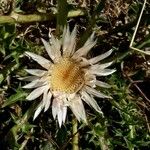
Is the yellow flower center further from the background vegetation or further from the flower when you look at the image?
the background vegetation

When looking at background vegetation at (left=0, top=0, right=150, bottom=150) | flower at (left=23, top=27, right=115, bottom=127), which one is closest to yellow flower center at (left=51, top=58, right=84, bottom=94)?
flower at (left=23, top=27, right=115, bottom=127)

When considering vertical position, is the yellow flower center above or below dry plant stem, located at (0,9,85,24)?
below

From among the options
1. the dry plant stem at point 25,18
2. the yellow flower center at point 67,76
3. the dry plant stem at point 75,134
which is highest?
the dry plant stem at point 25,18

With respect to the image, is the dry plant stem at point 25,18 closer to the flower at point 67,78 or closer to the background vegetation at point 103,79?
the background vegetation at point 103,79

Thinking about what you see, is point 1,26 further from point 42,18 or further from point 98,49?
point 98,49

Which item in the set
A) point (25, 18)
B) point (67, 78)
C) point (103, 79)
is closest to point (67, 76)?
point (67, 78)

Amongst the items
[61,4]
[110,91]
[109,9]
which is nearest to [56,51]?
[61,4]

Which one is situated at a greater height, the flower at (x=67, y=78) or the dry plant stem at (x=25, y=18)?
the dry plant stem at (x=25, y=18)

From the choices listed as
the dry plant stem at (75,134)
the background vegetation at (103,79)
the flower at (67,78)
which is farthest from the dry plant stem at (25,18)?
the dry plant stem at (75,134)
